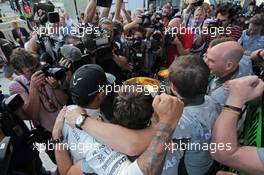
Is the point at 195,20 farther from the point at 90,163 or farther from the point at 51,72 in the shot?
the point at 90,163

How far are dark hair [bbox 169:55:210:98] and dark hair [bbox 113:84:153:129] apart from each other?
7.7 inches

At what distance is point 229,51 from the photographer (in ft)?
5.05

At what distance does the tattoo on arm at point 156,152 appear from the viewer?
91 centimetres

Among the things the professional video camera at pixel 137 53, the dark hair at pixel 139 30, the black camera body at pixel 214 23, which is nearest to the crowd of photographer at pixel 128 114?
the professional video camera at pixel 137 53

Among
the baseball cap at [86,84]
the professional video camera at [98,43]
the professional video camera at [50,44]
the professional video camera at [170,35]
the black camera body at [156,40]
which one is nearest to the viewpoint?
the baseball cap at [86,84]

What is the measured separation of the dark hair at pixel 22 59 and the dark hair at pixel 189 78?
1104 mm

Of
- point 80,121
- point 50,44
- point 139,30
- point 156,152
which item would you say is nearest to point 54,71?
point 50,44

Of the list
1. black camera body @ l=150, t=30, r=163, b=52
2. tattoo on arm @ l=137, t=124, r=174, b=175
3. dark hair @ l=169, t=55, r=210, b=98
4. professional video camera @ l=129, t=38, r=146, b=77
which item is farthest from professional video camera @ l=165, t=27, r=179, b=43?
tattoo on arm @ l=137, t=124, r=174, b=175

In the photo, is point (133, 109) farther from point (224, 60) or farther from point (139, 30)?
point (139, 30)

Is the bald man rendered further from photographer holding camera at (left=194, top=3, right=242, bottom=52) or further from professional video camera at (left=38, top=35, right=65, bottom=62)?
photographer holding camera at (left=194, top=3, right=242, bottom=52)

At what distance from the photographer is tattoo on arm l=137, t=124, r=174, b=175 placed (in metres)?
0.91

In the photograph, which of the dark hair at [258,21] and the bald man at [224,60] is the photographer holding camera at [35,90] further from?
the dark hair at [258,21]

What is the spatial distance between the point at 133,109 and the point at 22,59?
3.72 ft

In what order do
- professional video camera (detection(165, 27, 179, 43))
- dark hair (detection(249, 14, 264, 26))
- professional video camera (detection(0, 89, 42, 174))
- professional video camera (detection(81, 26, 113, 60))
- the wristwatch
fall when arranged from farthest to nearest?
1. dark hair (detection(249, 14, 264, 26))
2. professional video camera (detection(165, 27, 179, 43))
3. professional video camera (detection(81, 26, 113, 60))
4. professional video camera (detection(0, 89, 42, 174))
5. the wristwatch
